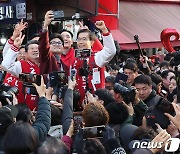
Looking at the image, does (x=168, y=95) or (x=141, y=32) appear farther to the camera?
(x=141, y=32)

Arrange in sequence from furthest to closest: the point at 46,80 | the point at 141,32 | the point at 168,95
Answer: the point at 141,32, the point at 168,95, the point at 46,80

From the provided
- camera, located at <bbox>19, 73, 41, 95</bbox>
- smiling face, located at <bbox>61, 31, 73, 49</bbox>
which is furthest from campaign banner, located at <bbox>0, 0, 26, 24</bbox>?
camera, located at <bbox>19, 73, 41, 95</bbox>

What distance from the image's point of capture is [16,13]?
41.9 feet

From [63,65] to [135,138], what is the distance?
234cm

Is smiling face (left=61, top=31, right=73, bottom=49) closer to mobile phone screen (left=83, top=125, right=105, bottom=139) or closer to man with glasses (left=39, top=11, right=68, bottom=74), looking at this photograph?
man with glasses (left=39, top=11, right=68, bottom=74)

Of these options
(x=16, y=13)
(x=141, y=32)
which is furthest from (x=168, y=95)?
(x=141, y=32)

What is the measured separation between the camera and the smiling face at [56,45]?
538 centimetres

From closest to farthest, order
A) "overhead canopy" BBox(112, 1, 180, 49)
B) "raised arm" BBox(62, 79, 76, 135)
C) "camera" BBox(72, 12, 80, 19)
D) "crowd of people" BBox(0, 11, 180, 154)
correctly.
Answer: "crowd of people" BBox(0, 11, 180, 154) → "raised arm" BBox(62, 79, 76, 135) → "camera" BBox(72, 12, 80, 19) → "overhead canopy" BBox(112, 1, 180, 49)

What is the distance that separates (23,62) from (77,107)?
1.02m

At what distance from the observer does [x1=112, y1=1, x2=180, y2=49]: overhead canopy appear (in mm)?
14367

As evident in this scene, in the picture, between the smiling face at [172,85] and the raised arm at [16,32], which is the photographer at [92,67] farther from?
the smiling face at [172,85]

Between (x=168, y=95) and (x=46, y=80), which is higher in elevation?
(x=46, y=80)

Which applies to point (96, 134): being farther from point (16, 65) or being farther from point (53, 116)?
point (16, 65)

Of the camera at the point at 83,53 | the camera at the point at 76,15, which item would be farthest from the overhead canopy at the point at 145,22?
the camera at the point at 83,53
